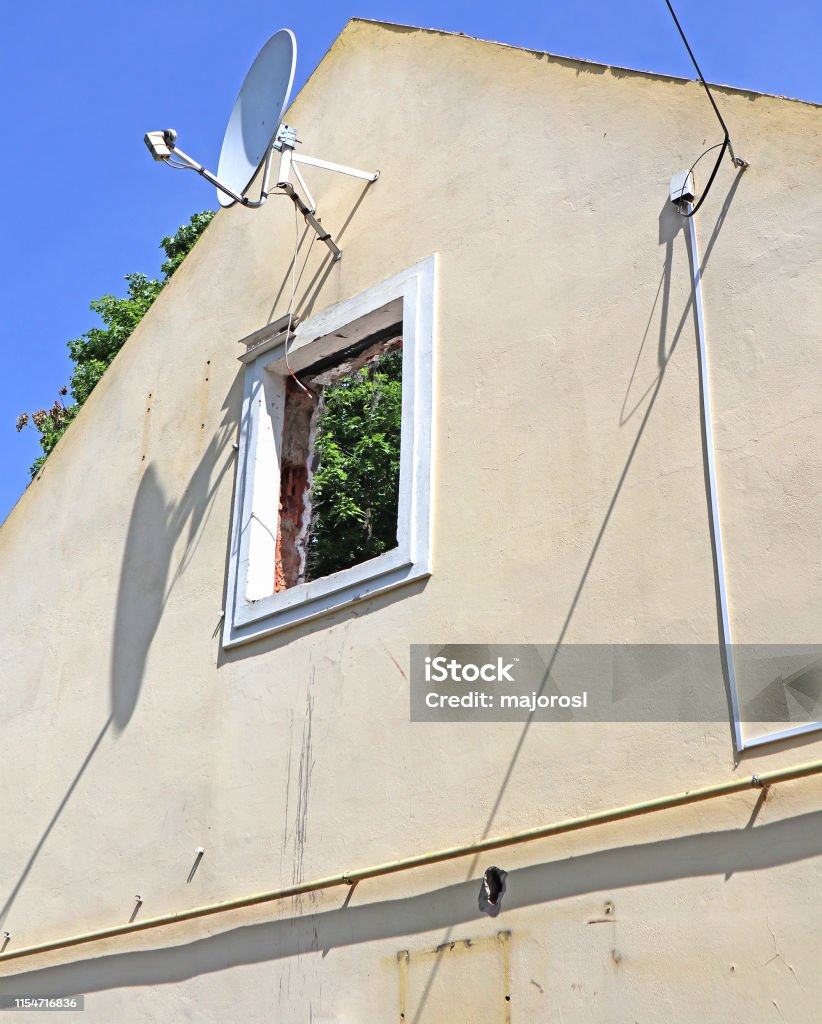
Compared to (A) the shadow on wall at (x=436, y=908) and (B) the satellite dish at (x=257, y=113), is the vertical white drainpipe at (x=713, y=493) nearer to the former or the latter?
(A) the shadow on wall at (x=436, y=908)

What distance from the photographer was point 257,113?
8.30 meters

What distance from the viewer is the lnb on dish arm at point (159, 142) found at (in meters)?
7.93

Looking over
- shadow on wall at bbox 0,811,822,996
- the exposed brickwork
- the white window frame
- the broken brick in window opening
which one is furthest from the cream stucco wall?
the broken brick in window opening

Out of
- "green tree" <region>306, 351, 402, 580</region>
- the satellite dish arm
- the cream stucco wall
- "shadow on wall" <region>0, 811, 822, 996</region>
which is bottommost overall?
"shadow on wall" <region>0, 811, 822, 996</region>

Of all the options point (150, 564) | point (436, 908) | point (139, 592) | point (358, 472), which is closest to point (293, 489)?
point (150, 564)

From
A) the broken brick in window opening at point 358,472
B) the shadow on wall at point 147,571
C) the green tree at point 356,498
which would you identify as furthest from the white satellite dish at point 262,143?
the green tree at point 356,498

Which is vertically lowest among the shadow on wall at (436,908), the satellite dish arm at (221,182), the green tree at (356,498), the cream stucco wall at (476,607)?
the shadow on wall at (436,908)

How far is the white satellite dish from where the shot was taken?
7.98 meters

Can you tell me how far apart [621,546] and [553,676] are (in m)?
0.65

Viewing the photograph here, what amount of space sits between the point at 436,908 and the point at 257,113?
4.95 metres

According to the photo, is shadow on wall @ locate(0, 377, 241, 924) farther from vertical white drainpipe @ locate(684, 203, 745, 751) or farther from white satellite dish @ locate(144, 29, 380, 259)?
vertical white drainpipe @ locate(684, 203, 745, 751)

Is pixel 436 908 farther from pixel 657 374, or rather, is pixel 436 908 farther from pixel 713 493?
pixel 657 374

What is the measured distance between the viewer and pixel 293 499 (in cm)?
832

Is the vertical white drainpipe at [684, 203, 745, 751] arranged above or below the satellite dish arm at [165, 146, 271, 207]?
below
